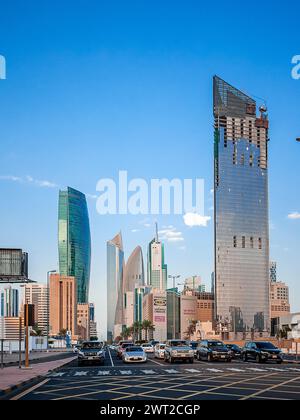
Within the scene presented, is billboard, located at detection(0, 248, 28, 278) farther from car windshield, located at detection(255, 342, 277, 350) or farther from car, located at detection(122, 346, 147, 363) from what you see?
car windshield, located at detection(255, 342, 277, 350)

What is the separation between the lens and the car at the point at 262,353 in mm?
42594

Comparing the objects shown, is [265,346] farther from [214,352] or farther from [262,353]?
[214,352]

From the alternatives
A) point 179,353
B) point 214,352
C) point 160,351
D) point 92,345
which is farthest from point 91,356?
point 160,351

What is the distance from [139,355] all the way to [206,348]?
20.1 feet

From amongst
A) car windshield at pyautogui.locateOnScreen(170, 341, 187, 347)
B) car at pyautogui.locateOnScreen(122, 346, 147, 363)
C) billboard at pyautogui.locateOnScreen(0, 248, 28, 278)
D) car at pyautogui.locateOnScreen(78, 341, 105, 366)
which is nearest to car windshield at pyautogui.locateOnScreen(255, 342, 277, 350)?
car windshield at pyautogui.locateOnScreen(170, 341, 187, 347)

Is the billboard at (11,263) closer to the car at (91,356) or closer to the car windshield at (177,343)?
the car at (91,356)

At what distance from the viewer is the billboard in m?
58.1

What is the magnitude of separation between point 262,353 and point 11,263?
86.5 ft
